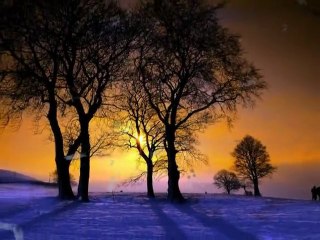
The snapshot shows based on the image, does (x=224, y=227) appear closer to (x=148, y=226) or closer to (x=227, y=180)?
(x=148, y=226)

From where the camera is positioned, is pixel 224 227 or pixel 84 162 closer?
pixel 224 227

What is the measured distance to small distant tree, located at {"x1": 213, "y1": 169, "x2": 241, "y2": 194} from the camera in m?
69.7

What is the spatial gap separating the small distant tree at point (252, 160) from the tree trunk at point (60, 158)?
1526 inches

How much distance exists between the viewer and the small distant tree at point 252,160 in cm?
6550

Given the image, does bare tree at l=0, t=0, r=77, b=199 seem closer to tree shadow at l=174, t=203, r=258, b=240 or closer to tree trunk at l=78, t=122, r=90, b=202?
tree trunk at l=78, t=122, r=90, b=202

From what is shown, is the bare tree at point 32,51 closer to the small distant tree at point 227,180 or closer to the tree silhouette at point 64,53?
the tree silhouette at point 64,53

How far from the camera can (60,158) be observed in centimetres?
3133

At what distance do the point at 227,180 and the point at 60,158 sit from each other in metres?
44.0

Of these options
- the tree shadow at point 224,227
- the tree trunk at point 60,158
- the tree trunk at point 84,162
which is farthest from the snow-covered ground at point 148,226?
the tree trunk at point 60,158

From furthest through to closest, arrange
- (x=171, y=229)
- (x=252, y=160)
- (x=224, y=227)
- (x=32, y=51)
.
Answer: (x=252, y=160), (x=32, y=51), (x=224, y=227), (x=171, y=229)

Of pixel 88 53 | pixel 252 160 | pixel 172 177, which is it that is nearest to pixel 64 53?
pixel 88 53

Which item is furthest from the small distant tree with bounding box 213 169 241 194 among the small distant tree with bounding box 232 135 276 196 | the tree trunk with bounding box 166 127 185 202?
the tree trunk with bounding box 166 127 185 202

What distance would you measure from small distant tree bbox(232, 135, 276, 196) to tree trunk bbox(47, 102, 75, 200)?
127ft

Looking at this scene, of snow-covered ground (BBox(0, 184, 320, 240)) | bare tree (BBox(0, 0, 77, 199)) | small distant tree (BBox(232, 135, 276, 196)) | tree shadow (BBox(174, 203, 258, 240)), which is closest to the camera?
snow-covered ground (BBox(0, 184, 320, 240))
